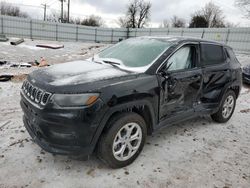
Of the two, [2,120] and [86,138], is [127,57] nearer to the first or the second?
[86,138]

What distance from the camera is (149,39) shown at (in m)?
4.00

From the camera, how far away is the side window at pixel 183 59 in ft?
11.3

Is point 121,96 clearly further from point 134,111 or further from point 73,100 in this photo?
point 73,100

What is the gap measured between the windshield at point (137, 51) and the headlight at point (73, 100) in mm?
1069

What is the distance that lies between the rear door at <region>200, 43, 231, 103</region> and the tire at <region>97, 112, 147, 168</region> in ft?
5.37

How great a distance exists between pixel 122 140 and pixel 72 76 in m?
1.04

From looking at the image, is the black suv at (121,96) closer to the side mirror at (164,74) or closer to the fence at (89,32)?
the side mirror at (164,74)

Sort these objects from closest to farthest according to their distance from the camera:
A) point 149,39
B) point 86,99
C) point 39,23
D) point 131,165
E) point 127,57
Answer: point 86,99 → point 131,165 → point 127,57 → point 149,39 → point 39,23

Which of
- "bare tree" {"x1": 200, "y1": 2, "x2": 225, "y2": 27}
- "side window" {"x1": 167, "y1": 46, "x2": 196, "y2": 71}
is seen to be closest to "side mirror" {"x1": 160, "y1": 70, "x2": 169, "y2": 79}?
"side window" {"x1": 167, "y1": 46, "x2": 196, "y2": 71}

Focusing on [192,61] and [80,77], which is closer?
[80,77]

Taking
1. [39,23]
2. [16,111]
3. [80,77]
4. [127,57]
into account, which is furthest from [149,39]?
[39,23]

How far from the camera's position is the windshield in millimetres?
3395

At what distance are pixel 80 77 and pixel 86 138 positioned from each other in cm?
76

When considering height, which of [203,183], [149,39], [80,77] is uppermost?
[149,39]
